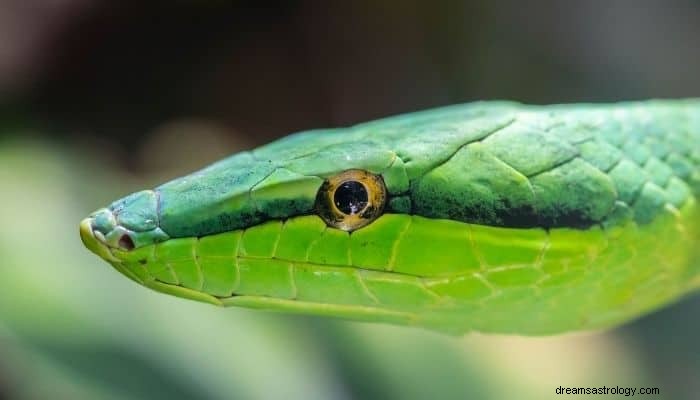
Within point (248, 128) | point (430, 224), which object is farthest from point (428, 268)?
point (248, 128)

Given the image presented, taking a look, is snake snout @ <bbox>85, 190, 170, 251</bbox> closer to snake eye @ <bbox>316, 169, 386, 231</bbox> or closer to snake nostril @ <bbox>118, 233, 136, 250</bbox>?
snake nostril @ <bbox>118, 233, 136, 250</bbox>

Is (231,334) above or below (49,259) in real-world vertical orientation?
below

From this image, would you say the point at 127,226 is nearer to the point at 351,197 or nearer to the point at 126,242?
the point at 126,242

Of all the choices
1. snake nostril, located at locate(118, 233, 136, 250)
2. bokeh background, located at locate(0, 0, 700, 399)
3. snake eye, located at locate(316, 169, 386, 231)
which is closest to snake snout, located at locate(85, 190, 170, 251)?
snake nostril, located at locate(118, 233, 136, 250)

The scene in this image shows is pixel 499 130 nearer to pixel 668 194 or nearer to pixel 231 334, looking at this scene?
pixel 668 194

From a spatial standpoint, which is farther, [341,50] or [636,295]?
[341,50]

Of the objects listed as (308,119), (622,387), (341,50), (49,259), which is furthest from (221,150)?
(622,387)
